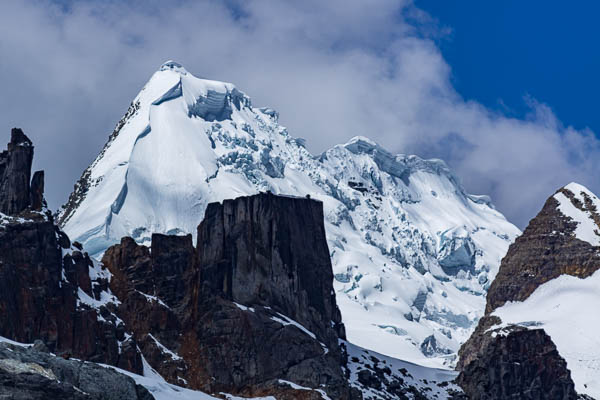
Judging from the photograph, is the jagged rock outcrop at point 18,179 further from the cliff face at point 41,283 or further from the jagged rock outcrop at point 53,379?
the jagged rock outcrop at point 53,379

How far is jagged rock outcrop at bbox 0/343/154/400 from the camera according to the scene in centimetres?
9438

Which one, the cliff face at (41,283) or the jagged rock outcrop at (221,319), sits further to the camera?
the jagged rock outcrop at (221,319)

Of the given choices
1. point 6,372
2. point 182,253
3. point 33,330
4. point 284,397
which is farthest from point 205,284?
point 6,372

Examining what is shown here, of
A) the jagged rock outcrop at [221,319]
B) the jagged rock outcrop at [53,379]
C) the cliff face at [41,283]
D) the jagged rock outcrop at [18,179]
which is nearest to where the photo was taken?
the jagged rock outcrop at [53,379]

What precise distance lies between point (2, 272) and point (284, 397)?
1569 inches

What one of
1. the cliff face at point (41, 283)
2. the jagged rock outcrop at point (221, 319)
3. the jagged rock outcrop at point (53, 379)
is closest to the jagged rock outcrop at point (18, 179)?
the cliff face at point (41, 283)

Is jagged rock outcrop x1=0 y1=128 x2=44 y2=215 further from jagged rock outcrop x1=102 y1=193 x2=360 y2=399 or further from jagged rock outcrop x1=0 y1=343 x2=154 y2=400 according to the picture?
jagged rock outcrop x1=0 y1=343 x2=154 y2=400

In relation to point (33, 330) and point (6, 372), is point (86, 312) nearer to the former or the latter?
point (33, 330)

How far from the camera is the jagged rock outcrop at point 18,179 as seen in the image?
17500 cm

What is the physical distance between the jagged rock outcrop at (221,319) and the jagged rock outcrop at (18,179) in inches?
761

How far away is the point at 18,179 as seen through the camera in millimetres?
176375

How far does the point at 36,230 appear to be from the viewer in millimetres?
172375

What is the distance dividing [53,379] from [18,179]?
3253 inches

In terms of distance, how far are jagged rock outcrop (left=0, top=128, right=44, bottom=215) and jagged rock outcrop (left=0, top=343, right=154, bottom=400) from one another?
73035mm
